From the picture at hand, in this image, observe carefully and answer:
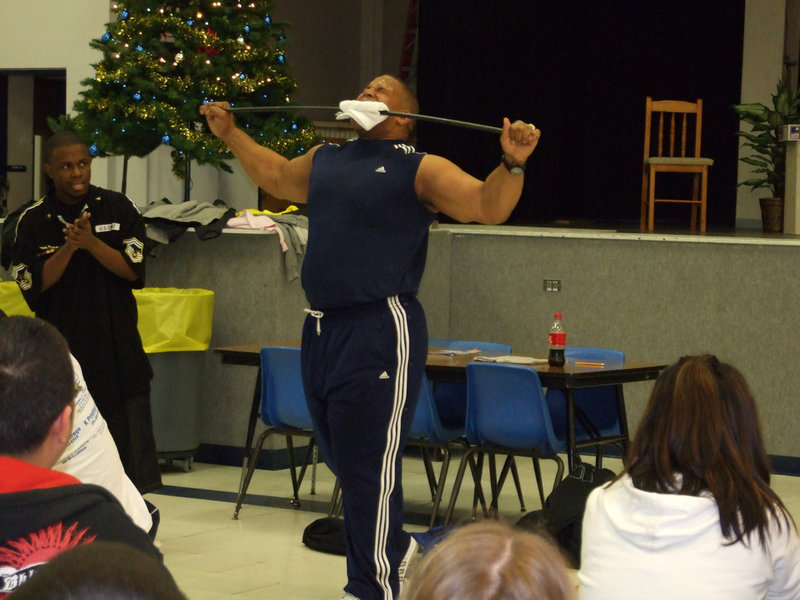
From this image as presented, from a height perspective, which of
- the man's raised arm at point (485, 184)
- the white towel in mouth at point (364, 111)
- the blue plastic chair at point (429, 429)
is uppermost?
the white towel in mouth at point (364, 111)

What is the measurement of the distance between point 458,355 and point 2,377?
169 inches

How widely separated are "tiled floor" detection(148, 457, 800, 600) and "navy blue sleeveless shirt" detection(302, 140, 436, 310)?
1.38 m

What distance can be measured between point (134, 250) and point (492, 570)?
4285 mm

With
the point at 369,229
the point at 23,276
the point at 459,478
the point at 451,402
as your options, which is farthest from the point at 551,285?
the point at 369,229

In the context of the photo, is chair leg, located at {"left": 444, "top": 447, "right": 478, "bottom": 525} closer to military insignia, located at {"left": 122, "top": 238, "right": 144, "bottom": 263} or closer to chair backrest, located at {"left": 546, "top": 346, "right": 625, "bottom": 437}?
chair backrest, located at {"left": 546, "top": 346, "right": 625, "bottom": 437}

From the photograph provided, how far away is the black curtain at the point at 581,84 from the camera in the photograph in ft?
40.2

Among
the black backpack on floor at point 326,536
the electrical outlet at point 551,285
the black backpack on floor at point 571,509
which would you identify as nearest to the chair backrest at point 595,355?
the black backpack on floor at point 571,509

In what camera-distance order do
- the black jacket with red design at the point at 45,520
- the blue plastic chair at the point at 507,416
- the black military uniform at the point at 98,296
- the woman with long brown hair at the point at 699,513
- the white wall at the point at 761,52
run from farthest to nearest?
the white wall at the point at 761,52
the blue plastic chair at the point at 507,416
the black military uniform at the point at 98,296
the woman with long brown hair at the point at 699,513
the black jacket with red design at the point at 45,520

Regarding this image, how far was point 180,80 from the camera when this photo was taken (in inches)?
294

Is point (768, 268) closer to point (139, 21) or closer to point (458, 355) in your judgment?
point (458, 355)

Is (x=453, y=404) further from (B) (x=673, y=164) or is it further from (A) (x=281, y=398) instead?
(B) (x=673, y=164)

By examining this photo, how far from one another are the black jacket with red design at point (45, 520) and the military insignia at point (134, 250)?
3463 millimetres

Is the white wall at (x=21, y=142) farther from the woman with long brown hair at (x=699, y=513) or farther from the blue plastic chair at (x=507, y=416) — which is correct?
the woman with long brown hair at (x=699, y=513)

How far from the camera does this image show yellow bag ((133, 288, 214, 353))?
6.76 m
